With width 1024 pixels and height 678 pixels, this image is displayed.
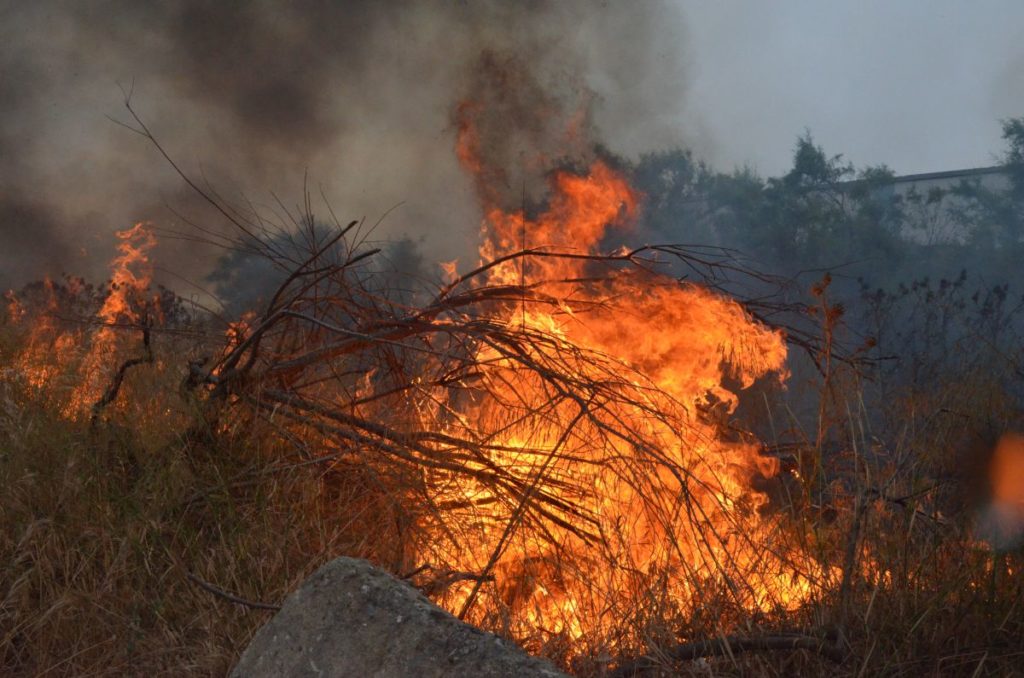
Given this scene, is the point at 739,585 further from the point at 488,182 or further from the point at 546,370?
the point at 488,182

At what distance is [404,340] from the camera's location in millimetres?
4043

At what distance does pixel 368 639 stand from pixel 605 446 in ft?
4.20

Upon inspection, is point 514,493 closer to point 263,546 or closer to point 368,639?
point 263,546

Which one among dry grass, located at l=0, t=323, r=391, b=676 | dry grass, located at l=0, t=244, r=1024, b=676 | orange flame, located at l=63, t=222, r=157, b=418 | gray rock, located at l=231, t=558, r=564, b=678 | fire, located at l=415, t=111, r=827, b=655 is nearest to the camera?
gray rock, located at l=231, t=558, r=564, b=678

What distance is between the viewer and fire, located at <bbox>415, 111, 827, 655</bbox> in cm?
307

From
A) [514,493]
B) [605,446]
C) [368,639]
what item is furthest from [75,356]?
[368,639]

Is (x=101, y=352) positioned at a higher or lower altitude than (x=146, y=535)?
higher

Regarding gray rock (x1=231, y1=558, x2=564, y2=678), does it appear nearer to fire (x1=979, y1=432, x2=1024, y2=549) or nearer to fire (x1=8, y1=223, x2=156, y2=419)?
fire (x1=979, y1=432, x2=1024, y2=549)

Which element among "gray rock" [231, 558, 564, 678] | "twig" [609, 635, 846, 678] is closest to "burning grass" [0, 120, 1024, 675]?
"twig" [609, 635, 846, 678]

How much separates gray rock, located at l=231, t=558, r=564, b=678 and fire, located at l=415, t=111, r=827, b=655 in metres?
0.82

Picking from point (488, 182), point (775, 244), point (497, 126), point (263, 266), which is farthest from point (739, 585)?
point (775, 244)

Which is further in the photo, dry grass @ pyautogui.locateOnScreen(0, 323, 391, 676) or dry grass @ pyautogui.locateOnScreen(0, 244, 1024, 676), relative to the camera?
dry grass @ pyautogui.locateOnScreen(0, 323, 391, 676)

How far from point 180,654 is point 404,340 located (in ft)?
5.57

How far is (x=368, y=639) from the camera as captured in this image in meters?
2.02
